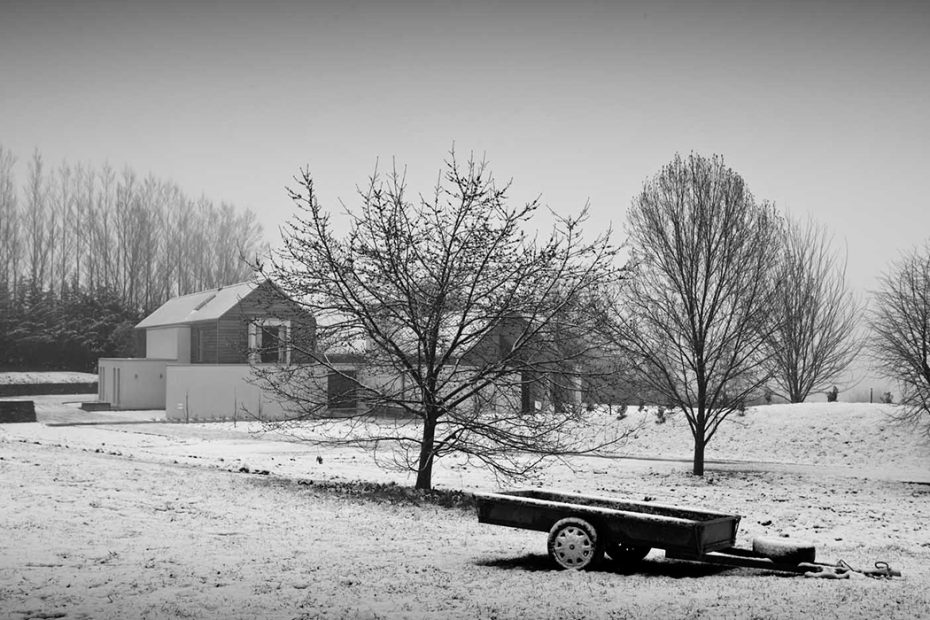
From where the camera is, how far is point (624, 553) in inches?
416

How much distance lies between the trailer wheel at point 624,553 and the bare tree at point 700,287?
13.7 metres

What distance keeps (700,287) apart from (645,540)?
15.9 meters

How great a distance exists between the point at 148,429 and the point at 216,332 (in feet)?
46.0

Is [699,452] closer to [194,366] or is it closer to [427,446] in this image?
[427,446]

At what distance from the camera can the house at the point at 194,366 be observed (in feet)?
150

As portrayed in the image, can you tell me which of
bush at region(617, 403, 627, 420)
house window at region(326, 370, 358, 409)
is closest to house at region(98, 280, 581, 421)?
house window at region(326, 370, 358, 409)

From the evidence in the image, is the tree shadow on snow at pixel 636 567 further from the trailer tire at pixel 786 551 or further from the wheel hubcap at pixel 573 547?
the trailer tire at pixel 786 551

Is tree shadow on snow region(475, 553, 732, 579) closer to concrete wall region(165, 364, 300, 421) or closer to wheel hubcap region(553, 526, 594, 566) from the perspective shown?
wheel hubcap region(553, 526, 594, 566)

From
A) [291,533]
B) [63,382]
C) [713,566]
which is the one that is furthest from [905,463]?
[63,382]

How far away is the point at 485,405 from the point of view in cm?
1653

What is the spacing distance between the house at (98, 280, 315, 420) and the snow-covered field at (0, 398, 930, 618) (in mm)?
18656

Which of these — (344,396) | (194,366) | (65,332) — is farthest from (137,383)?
(344,396)

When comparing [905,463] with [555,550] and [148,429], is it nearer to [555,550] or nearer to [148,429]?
[555,550]

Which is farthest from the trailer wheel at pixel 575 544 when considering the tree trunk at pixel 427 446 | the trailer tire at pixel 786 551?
the tree trunk at pixel 427 446
